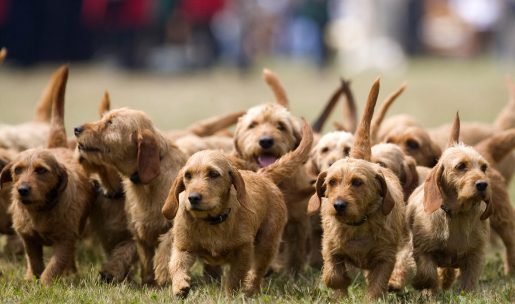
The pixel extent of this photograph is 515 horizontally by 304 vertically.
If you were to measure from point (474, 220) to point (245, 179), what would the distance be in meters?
1.63

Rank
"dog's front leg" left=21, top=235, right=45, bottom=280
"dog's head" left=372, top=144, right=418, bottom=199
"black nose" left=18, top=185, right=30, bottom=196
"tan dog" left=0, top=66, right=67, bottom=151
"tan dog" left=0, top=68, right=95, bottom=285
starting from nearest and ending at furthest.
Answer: "black nose" left=18, top=185, right=30, bottom=196
"tan dog" left=0, top=68, right=95, bottom=285
"dog's front leg" left=21, top=235, right=45, bottom=280
"dog's head" left=372, top=144, right=418, bottom=199
"tan dog" left=0, top=66, right=67, bottom=151

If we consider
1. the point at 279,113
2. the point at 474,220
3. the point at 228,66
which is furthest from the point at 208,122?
the point at 228,66

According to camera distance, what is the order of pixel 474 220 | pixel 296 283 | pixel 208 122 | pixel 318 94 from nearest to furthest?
pixel 474 220 < pixel 296 283 < pixel 208 122 < pixel 318 94

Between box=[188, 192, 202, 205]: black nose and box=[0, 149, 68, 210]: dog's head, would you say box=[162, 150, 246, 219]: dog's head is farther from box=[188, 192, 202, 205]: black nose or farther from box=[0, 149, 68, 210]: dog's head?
box=[0, 149, 68, 210]: dog's head

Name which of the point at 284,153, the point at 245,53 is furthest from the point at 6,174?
the point at 245,53

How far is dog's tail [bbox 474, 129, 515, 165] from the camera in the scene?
9.92 metres

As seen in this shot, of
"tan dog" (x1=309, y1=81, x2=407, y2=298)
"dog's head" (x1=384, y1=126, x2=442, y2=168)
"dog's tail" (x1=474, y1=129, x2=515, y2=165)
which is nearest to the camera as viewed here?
"tan dog" (x1=309, y1=81, x2=407, y2=298)

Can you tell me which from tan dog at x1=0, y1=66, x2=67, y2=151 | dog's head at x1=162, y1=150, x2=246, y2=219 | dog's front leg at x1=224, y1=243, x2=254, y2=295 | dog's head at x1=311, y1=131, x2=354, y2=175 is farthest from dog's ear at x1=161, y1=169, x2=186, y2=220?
tan dog at x1=0, y1=66, x2=67, y2=151

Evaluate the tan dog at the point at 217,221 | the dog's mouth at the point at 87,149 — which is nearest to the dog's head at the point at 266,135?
the tan dog at the point at 217,221

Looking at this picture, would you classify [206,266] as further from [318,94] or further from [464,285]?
[318,94]

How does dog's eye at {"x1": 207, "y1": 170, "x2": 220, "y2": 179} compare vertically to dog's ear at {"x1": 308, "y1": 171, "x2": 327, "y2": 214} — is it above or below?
above

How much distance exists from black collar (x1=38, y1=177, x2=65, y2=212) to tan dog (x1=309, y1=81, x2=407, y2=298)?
6.23ft

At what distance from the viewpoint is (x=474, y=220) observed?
835cm

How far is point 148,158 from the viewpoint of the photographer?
8.73 m
